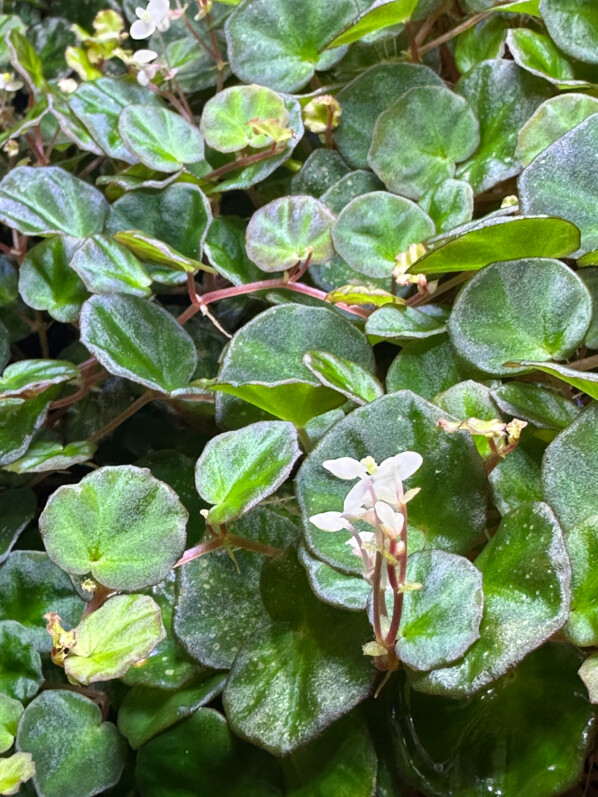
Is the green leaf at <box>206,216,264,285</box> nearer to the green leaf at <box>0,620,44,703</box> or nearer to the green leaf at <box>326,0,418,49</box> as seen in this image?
the green leaf at <box>326,0,418,49</box>

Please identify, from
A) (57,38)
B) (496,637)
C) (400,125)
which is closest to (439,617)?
(496,637)

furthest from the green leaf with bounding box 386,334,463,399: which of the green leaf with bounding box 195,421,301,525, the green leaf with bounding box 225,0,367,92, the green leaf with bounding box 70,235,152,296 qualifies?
the green leaf with bounding box 225,0,367,92

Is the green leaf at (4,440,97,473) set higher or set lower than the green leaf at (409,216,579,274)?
lower

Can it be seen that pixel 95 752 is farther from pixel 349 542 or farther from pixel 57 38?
pixel 57 38

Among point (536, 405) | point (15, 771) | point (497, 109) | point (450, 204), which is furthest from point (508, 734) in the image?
point (497, 109)

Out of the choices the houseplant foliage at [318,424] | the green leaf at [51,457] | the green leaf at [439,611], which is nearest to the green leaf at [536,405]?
the houseplant foliage at [318,424]
